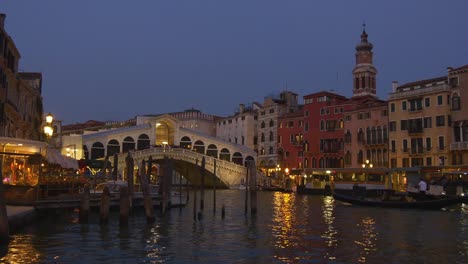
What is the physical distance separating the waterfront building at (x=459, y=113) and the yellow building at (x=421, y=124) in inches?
15.0

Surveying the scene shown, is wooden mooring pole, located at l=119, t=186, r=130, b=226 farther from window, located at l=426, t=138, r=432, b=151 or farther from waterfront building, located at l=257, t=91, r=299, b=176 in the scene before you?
waterfront building, located at l=257, t=91, r=299, b=176

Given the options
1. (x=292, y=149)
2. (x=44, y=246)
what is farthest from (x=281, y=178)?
(x=44, y=246)

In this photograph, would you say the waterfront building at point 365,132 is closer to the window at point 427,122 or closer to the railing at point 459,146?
the window at point 427,122

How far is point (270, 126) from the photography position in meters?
57.3

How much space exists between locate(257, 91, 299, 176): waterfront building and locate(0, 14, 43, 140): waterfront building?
28.0 meters

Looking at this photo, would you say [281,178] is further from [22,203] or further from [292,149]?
[22,203]

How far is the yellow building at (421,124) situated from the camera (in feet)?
131

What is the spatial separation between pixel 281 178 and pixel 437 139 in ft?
58.5

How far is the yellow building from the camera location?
39.9m

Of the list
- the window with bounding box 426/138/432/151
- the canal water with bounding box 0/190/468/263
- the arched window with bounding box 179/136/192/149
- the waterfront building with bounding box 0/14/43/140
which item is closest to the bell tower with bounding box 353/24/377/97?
the window with bounding box 426/138/432/151

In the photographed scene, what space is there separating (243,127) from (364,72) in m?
14.5

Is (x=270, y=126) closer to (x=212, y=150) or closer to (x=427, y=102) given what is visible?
(x=212, y=150)

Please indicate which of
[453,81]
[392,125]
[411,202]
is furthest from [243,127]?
[411,202]

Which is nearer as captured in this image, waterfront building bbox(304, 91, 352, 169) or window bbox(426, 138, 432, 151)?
window bbox(426, 138, 432, 151)
